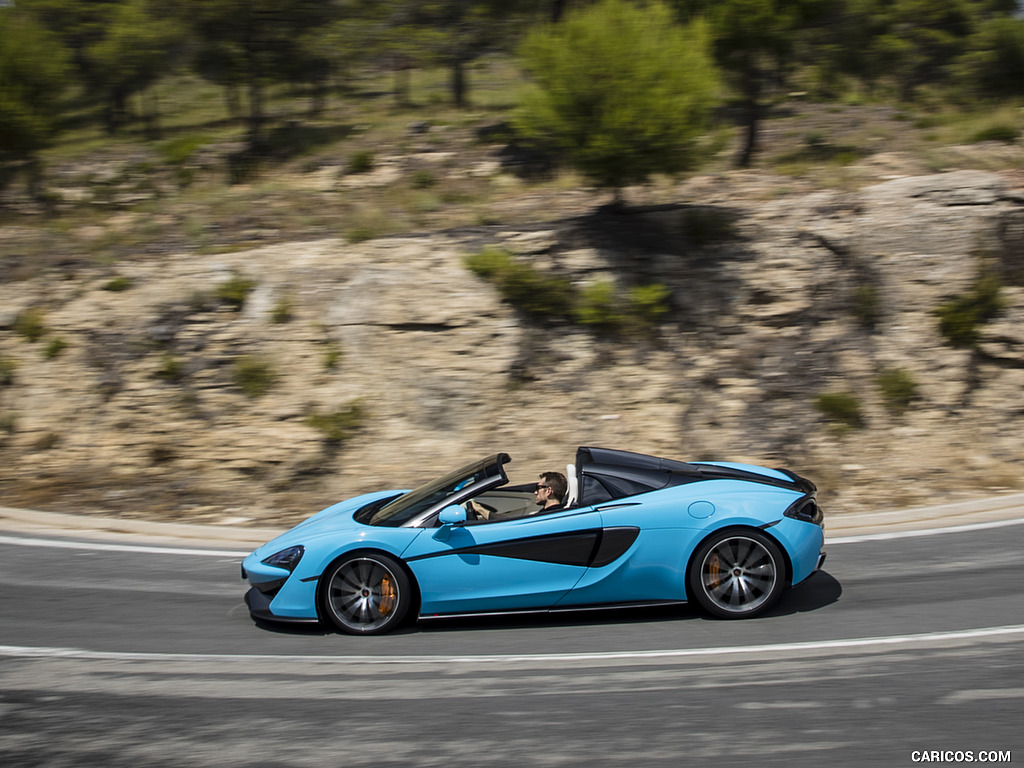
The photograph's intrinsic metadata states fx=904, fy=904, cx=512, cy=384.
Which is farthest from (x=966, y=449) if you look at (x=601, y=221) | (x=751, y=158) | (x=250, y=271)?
(x=250, y=271)

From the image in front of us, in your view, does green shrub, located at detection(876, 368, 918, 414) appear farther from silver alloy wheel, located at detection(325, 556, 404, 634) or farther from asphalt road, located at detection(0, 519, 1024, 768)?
silver alloy wheel, located at detection(325, 556, 404, 634)

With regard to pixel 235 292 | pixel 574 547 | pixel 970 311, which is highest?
pixel 235 292

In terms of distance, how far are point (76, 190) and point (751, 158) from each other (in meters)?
16.7

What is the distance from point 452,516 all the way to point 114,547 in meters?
4.62

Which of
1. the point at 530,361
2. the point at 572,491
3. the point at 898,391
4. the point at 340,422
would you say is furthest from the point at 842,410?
the point at 572,491

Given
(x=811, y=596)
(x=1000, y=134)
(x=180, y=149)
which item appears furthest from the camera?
(x=180, y=149)

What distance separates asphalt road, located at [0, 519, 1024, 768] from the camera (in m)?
4.27

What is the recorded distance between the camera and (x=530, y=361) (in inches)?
506

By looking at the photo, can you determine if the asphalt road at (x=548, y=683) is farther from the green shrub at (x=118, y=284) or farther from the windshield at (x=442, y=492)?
the green shrub at (x=118, y=284)

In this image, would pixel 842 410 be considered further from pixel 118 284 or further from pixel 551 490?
pixel 118 284

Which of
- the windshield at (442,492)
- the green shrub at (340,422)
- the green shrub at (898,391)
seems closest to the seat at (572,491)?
the windshield at (442,492)

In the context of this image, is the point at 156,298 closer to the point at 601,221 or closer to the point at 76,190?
the point at 601,221

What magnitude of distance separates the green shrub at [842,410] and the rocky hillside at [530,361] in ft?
0.11

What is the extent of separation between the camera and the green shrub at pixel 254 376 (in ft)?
41.3
